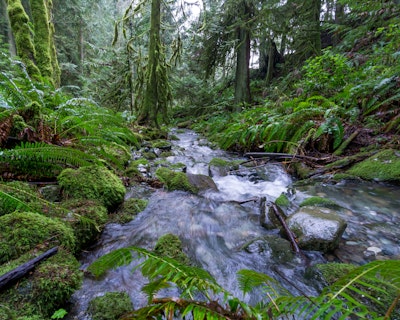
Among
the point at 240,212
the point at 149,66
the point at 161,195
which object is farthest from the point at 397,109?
the point at 149,66

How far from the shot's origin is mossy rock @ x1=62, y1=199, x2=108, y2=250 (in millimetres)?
1954

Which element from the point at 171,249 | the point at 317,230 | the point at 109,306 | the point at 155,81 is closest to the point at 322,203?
the point at 317,230

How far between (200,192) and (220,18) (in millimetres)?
9408

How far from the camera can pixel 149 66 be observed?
747 centimetres

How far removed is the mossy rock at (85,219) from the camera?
6.41 feet

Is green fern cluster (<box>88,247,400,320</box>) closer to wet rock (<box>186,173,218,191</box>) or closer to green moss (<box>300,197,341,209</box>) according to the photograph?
green moss (<box>300,197,341,209</box>)

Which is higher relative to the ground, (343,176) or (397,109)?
(397,109)

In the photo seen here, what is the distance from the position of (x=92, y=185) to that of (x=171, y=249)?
120cm

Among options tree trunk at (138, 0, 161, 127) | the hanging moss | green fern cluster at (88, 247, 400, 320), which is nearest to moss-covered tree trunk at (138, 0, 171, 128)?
tree trunk at (138, 0, 161, 127)

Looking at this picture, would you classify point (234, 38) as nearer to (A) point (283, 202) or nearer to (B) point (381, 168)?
(B) point (381, 168)

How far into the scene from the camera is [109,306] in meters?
1.38

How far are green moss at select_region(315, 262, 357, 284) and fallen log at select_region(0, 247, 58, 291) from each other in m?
2.04

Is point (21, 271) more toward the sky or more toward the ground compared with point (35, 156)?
more toward the ground

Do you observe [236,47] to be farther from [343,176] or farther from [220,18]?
[343,176]
